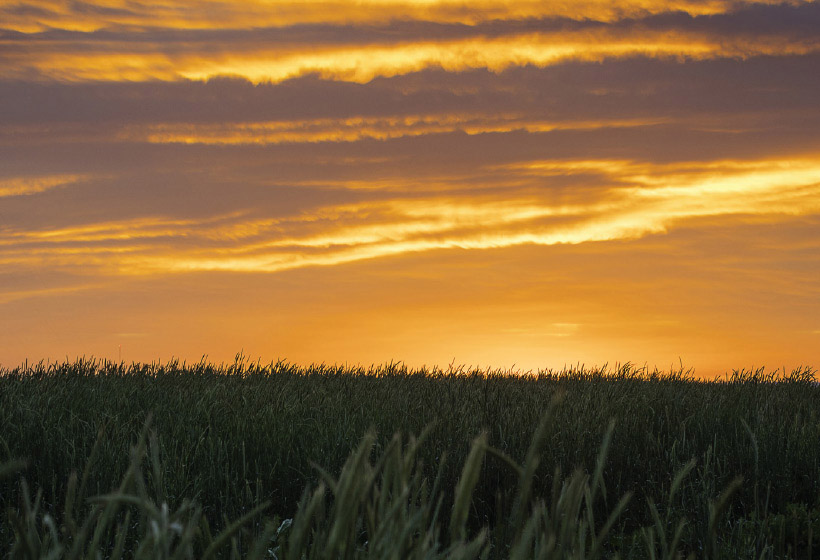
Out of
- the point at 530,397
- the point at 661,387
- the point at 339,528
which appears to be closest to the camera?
the point at 339,528

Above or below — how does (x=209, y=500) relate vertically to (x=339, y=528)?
below

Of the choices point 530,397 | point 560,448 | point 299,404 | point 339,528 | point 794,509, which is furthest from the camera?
point 530,397

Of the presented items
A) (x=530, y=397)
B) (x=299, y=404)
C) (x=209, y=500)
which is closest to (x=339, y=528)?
(x=209, y=500)

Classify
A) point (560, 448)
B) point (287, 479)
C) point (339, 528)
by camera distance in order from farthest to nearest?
point (560, 448) < point (287, 479) < point (339, 528)

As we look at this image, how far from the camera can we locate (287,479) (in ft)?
16.6

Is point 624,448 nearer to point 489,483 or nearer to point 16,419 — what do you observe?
point 489,483

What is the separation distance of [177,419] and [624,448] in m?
3.51

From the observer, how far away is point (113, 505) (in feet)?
5.37

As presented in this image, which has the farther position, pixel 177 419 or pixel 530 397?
pixel 530 397

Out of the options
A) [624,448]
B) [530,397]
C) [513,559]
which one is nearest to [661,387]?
[530,397]

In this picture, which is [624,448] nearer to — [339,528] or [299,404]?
[299,404]

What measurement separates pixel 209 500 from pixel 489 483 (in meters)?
1.86

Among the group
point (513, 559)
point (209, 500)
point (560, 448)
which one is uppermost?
point (513, 559)

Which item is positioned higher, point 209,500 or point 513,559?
point 513,559
